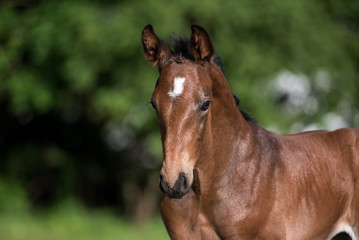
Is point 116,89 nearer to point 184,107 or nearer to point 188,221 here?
point 188,221

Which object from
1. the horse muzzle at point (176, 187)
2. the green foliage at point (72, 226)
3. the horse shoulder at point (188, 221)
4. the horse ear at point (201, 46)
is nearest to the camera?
the horse muzzle at point (176, 187)

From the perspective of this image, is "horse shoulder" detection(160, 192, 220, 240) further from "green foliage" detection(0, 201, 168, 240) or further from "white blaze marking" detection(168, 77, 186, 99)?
"green foliage" detection(0, 201, 168, 240)

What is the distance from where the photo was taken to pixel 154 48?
4.34 m

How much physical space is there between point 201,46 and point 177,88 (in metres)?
0.45

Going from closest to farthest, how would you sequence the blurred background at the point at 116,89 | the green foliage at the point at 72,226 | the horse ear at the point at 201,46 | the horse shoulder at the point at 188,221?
the horse ear at the point at 201,46 → the horse shoulder at the point at 188,221 → the blurred background at the point at 116,89 → the green foliage at the point at 72,226

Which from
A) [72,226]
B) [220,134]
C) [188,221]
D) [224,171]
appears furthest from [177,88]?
[72,226]

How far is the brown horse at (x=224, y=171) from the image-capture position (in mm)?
3816

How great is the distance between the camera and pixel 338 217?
4.88m

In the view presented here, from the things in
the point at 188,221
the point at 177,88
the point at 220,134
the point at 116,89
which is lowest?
the point at 116,89

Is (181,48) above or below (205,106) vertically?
above

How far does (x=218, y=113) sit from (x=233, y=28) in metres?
9.49

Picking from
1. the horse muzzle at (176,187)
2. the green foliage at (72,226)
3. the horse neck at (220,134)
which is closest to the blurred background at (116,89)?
the green foliage at (72,226)

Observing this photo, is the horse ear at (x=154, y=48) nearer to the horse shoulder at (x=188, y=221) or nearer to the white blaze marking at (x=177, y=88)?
the white blaze marking at (x=177, y=88)

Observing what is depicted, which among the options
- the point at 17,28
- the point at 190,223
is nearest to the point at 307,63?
the point at 17,28
